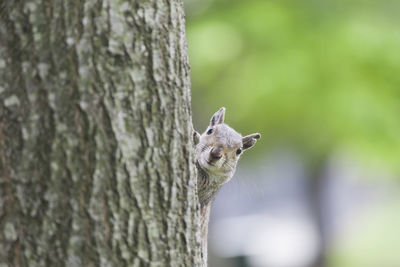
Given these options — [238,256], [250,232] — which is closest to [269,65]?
[238,256]

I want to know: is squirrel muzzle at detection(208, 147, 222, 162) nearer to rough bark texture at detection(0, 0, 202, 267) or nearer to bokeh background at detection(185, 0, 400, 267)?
rough bark texture at detection(0, 0, 202, 267)

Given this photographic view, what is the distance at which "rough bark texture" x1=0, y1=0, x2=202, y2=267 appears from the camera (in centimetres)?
202

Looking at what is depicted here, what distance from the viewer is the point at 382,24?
26.3 feet

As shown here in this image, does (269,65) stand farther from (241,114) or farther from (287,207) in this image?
(287,207)

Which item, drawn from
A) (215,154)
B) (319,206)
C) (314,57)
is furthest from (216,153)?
(319,206)

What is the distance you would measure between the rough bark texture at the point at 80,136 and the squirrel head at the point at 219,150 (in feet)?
4.89

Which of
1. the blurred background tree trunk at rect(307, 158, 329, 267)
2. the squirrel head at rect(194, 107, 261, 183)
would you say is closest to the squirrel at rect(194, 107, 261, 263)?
the squirrel head at rect(194, 107, 261, 183)

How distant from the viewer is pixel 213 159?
12.0 feet

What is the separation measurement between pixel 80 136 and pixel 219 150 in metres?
1.66

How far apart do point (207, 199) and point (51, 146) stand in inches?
71.1

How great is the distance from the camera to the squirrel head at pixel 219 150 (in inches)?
144

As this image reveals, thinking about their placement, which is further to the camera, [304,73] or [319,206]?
[319,206]

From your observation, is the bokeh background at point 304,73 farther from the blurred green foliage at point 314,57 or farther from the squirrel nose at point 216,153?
the squirrel nose at point 216,153

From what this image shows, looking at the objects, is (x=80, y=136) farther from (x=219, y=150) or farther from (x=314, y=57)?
(x=314, y=57)
